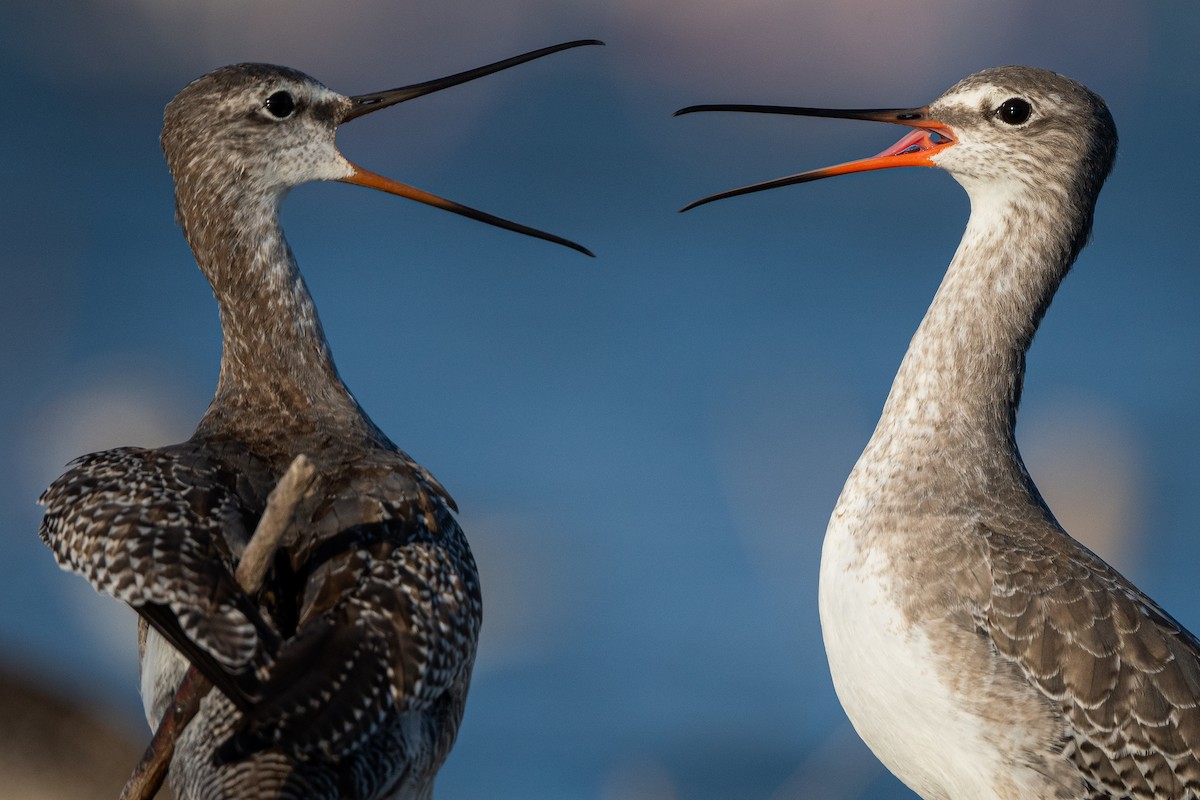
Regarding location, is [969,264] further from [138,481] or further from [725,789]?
[725,789]

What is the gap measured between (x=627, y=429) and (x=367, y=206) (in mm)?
9382

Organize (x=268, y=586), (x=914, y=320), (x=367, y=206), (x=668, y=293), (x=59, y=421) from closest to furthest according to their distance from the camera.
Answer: (x=268, y=586)
(x=59, y=421)
(x=914, y=320)
(x=668, y=293)
(x=367, y=206)

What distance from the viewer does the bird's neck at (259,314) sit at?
7270 millimetres

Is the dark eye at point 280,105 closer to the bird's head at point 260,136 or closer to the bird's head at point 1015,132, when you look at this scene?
the bird's head at point 260,136

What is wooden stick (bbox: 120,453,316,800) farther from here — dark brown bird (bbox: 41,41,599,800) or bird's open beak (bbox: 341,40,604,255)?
bird's open beak (bbox: 341,40,604,255)

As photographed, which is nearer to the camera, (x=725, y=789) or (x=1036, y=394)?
(x=725, y=789)

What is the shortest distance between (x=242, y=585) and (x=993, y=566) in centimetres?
283

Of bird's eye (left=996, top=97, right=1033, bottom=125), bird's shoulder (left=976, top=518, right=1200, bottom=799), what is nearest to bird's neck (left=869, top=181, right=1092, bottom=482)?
bird's eye (left=996, top=97, right=1033, bottom=125)

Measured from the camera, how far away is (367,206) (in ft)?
85.2

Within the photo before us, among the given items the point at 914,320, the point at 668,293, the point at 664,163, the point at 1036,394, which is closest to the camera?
the point at 1036,394

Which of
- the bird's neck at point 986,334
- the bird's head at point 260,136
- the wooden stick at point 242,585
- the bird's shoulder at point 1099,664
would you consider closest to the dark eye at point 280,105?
the bird's head at point 260,136

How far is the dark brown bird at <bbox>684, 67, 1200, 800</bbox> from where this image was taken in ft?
21.2

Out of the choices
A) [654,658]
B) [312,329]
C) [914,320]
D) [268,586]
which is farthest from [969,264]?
[914,320]

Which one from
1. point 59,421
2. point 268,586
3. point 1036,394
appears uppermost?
point 268,586
